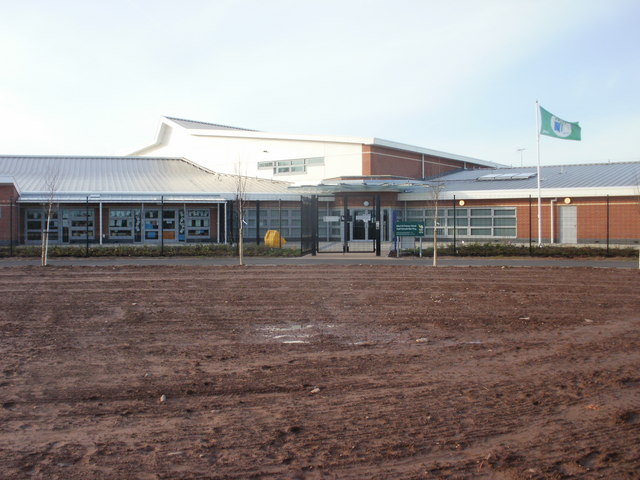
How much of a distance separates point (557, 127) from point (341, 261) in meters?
15.2

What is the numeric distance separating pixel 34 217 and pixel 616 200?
1160 inches

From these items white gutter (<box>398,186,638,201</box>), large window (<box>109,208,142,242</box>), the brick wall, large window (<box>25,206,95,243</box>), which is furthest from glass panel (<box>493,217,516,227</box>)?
large window (<box>25,206,95,243</box>)

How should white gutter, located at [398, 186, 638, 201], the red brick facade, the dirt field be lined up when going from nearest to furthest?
the dirt field
white gutter, located at [398, 186, 638, 201]
the red brick facade

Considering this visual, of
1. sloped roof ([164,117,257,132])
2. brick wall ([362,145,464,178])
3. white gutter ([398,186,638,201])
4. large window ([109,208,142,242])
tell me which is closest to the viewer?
white gutter ([398,186,638,201])

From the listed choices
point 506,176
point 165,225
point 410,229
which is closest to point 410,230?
point 410,229

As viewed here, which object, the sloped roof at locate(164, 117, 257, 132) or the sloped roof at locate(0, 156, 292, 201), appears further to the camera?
the sloped roof at locate(164, 117, 257, 132)

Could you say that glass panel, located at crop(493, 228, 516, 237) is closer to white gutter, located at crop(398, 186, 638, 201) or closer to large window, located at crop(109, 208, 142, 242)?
white gutter, located at crop(398, 186, 638, 201)

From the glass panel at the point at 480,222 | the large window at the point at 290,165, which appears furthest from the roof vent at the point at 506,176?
the large window at the point at 290,165

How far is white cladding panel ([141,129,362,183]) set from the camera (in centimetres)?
3919

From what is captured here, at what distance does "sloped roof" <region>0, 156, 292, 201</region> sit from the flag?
1393 cm

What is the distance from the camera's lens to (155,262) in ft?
76.6

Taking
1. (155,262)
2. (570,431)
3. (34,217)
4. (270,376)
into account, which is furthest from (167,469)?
(34,217)

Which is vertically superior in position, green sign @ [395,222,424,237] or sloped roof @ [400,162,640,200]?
sloped roof @ [400,162,640,200]

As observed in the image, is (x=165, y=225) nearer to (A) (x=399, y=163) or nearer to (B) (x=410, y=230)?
(A) (x=399, y=163)
